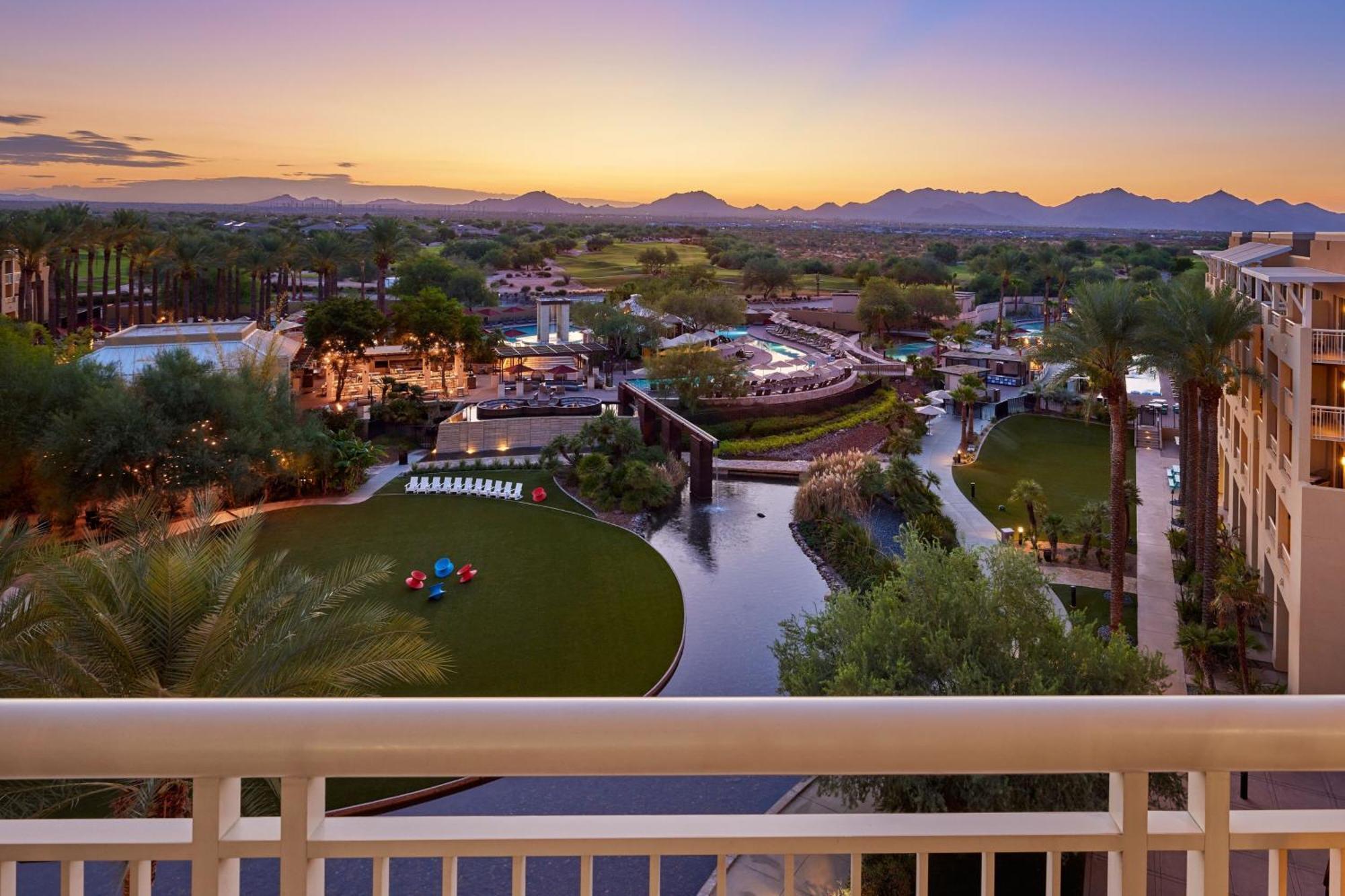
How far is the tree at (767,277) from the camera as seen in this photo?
82500 mm

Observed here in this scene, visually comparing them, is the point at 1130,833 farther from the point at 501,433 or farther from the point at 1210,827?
the point at 501,433

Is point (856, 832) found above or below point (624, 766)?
below

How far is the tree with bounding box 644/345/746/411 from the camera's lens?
36.0 m

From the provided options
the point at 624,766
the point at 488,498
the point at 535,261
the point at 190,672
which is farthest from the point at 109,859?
the point at 535,261

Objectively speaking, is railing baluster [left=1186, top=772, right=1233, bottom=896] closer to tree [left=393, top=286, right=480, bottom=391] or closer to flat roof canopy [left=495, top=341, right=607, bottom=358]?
tree [left=393, top=286, right=480, bottom=391]

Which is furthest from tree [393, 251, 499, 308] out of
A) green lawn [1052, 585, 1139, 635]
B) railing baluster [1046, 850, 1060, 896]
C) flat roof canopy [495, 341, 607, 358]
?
railing baluster [1046, 850, 1060, 896]

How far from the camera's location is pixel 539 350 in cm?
4275

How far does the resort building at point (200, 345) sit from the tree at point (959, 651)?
20640 mm

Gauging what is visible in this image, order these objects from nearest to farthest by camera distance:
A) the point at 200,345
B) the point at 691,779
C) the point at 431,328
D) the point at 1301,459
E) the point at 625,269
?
the point at 691,779 → the point at 1301,459 → the point at 200,345 → the point at 431,328 → the point at 625,269

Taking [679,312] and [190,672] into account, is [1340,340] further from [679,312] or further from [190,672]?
[679,312]

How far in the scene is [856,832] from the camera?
1.51 m

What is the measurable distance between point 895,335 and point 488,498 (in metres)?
45.7

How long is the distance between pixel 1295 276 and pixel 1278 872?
54.5ft

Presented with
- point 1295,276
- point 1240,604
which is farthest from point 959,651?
point 1295,276
